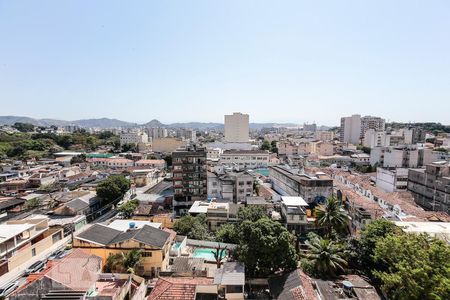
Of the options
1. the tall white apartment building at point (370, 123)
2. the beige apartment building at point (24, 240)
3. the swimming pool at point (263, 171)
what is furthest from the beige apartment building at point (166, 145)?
the tall white apartment building at point (370, 123)

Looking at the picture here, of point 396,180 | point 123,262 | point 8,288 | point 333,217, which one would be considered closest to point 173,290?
point 123,262

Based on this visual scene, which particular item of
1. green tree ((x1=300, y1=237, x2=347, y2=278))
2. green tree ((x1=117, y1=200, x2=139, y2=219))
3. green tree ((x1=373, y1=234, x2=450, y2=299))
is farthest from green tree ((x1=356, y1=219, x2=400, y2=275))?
green tree ((x1=117, y1=200, x2=139, y2=219))

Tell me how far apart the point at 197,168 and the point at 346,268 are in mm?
23640

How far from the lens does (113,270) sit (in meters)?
20.6

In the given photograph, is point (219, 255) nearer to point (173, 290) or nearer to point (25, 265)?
point (173, 290)

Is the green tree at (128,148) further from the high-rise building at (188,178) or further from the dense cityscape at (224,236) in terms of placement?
the high-rise building at (188,178)

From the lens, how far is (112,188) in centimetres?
4144

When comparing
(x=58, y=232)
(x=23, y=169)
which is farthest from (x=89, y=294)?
(x=23, y=169)

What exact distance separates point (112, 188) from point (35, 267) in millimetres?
18191

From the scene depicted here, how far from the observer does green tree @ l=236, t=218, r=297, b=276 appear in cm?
2011

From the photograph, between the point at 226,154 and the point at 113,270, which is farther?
the point at 226,154

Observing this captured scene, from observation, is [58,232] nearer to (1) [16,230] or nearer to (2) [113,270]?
(1) [16,230]

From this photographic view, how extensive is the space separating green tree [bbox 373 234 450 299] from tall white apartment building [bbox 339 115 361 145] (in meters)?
114

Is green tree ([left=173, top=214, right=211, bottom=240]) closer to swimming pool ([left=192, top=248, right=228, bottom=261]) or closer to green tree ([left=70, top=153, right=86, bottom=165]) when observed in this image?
swimming pool ([left=192, top=248, right=228, bottom=261])
